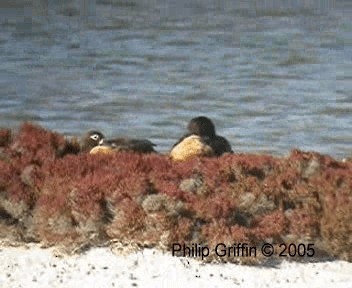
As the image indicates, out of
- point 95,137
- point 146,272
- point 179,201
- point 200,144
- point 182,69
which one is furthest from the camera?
point 182,69

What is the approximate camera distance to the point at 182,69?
61.1ft

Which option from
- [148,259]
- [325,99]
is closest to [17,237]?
[148,259]

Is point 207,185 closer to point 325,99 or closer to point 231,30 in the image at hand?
point 325,99

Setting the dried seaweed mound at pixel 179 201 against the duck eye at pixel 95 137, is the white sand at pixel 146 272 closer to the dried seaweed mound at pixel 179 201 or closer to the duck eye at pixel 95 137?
the dried seaweed mound at pixel 179 201

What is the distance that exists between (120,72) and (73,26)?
4630 mm

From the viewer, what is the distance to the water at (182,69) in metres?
14.4

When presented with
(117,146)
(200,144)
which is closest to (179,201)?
(200,144)

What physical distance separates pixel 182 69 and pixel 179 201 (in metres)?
10.7

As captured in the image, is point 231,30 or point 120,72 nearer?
point 120,72

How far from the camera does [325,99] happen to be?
52.7ft

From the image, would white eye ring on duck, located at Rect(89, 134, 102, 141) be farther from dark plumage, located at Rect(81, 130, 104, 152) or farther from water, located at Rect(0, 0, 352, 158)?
water, located at Rect(0, 0, 352, 158)

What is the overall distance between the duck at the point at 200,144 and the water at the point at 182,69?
1.16 m

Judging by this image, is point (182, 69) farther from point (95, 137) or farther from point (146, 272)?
point (146, 272)

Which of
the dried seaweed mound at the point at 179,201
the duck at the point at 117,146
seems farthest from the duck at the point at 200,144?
the dried seaweed mound at the point at 179,201
